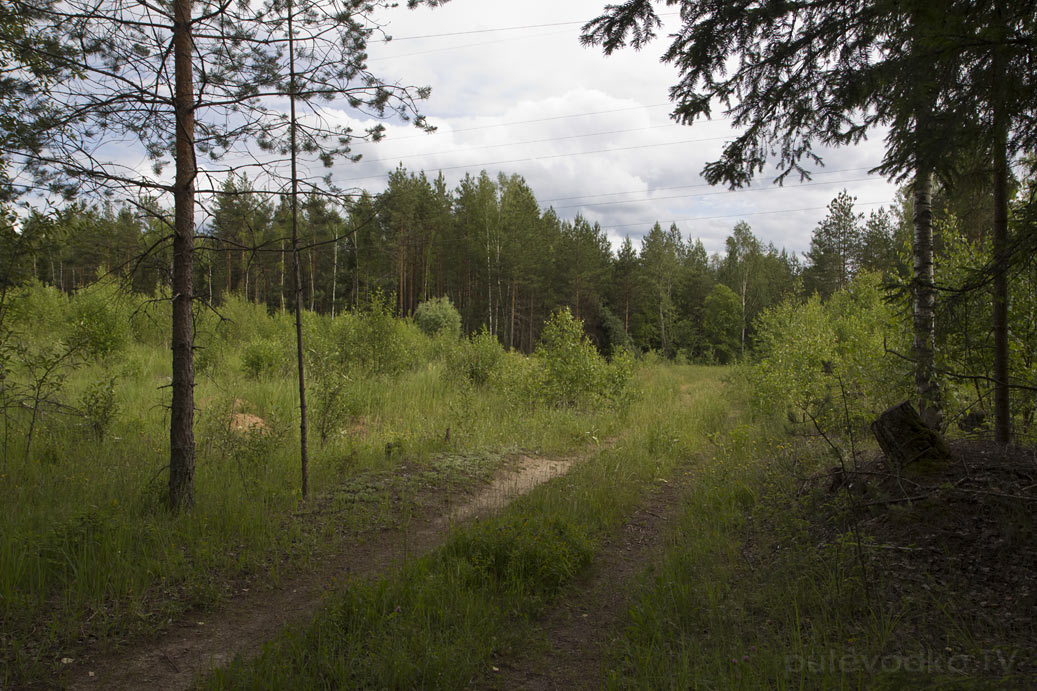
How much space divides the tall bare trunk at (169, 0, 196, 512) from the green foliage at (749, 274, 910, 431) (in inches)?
241

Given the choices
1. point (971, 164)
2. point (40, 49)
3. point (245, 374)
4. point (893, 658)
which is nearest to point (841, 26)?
point (971, 164)

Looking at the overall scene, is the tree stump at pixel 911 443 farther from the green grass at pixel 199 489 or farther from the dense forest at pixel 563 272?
the dense forest at pixel 563 272

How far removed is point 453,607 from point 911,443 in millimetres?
4214

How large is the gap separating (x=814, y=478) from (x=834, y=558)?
5.71ft

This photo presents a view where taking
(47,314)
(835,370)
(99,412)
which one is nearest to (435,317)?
(47,314)

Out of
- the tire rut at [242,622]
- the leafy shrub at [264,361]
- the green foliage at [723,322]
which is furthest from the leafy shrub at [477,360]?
the green foliage at [723,322]

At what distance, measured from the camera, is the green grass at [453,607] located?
334 centimetres

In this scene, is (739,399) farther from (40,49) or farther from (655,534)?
(40,49)

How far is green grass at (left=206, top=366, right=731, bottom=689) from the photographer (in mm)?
3336

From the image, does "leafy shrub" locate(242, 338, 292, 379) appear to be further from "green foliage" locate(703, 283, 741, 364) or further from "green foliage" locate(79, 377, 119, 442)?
"green foliage" locate(703, 283, 741, 364)

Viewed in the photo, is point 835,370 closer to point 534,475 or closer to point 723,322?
point 534,475

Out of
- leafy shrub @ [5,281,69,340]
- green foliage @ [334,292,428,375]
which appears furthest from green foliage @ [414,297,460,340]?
leafy shrub @ [5,281,69,340]

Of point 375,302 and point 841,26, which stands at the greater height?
point 841,26

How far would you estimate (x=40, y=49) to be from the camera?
5.26 meters
